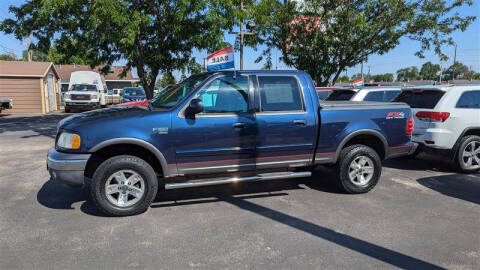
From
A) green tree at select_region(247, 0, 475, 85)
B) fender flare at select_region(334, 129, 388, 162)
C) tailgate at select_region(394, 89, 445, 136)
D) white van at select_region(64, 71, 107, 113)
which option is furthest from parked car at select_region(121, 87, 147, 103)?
fender flare at select_region(334, 129, 388, 162)

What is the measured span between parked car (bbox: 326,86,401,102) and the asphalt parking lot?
3.06 m

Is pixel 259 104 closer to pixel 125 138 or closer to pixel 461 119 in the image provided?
pixel 125 138

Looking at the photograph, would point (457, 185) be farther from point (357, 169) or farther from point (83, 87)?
point (83, 87)

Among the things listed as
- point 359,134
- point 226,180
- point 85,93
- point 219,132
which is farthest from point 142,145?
point 85,93

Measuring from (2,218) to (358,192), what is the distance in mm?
5008

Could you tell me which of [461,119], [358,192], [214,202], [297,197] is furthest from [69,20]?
[461,119]

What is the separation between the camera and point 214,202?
16.9 ft

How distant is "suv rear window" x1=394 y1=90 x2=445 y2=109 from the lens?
6.91 m

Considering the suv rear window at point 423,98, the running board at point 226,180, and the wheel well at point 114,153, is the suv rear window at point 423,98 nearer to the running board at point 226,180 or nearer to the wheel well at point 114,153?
the running board at point 226,180

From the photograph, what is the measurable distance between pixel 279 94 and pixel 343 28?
9.52 meters

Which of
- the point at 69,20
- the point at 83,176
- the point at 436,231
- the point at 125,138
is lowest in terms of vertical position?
the point at 436,231

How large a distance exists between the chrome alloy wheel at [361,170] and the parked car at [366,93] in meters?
3.48

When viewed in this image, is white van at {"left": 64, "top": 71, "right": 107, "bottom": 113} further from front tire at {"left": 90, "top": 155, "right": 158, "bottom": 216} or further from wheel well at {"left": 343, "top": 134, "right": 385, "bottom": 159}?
wheel well at {"left": 343, "top": 134, "right": 385, "bottom": 159}

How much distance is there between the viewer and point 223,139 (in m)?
4.79
